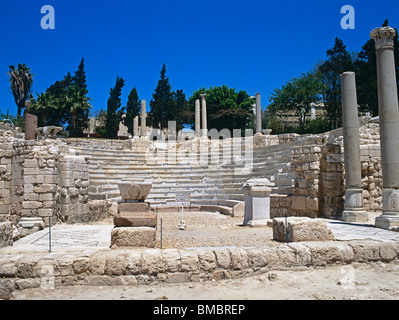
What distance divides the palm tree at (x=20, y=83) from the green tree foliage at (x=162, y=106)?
18144mm

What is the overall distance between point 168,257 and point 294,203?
747cm

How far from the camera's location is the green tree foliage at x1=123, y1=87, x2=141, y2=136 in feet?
149

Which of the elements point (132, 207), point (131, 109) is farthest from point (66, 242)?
point (131, 109)

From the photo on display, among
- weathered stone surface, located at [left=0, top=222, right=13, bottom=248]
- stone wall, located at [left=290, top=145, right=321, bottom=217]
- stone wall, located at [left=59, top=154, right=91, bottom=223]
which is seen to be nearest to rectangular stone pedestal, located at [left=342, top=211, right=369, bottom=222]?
stone wall, located at [left=290, top=145, right=321, bottom=217]

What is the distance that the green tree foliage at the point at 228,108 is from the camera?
4444 centimetres

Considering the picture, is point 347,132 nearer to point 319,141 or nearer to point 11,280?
point 319,141

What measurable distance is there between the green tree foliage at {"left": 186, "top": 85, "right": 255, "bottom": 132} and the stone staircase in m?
25.2

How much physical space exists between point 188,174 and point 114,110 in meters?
29.4

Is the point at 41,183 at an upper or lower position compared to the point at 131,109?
lower

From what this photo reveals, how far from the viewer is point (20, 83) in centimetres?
4756

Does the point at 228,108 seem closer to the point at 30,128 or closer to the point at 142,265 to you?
the point at 30,128

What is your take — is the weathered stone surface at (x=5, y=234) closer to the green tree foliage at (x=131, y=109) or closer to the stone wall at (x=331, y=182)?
the stone wall at (x=331, y=182)

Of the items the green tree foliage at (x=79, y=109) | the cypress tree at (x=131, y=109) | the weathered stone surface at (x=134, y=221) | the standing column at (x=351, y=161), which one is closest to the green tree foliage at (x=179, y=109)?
the cypress tree at (x=131, y=109)

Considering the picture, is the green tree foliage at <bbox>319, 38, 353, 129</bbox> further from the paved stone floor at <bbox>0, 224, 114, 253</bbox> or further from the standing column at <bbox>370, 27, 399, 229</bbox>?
the paved stone floor at <bbox>0, 224, 114, 253</bbox>
